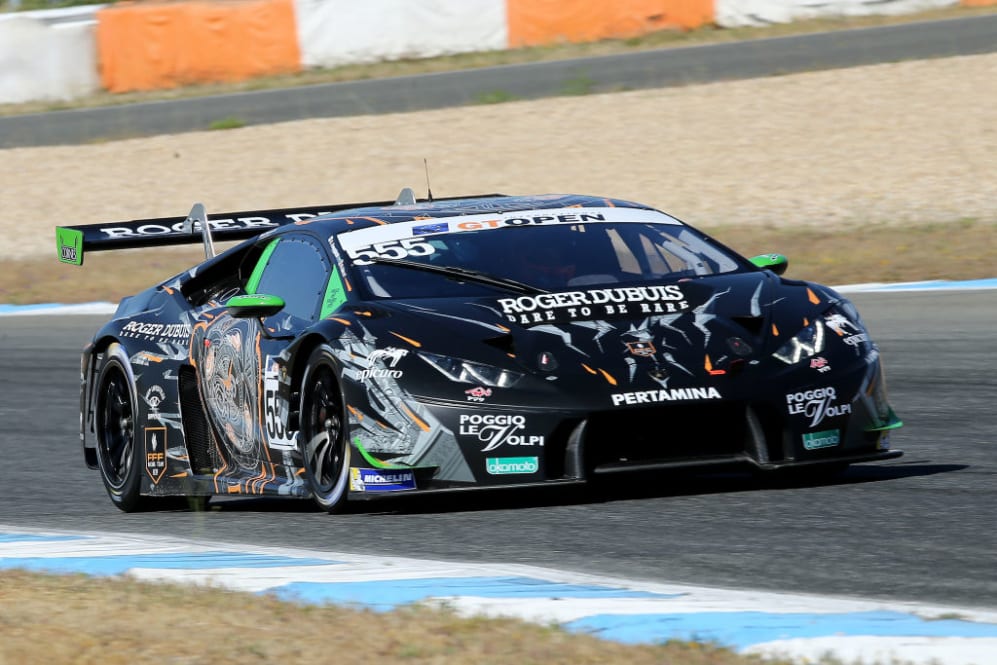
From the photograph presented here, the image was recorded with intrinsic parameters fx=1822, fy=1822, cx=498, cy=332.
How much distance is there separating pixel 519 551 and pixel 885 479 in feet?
5.78

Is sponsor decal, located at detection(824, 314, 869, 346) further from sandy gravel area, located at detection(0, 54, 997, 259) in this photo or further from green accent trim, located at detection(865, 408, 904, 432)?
sandy gravel area, located at detection(0, 54, 997, 259)

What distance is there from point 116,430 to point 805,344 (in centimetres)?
349

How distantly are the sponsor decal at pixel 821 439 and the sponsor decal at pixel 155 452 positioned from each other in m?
2.96

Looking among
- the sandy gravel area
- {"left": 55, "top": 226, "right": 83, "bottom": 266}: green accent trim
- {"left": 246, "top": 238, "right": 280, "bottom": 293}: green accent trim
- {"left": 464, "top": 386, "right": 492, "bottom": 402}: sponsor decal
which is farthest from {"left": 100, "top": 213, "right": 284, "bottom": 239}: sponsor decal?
the sandy gravel area

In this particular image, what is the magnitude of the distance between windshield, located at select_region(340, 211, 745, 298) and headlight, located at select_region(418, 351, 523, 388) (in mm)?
504

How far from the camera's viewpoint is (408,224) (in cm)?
727

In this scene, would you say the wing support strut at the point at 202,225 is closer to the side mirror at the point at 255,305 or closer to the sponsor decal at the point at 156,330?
the sponsor decal at the point at 156,330

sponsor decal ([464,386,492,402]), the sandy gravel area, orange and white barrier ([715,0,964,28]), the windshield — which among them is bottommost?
sponsor decal ([464,386,492,402])

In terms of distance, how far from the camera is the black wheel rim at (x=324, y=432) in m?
6.49

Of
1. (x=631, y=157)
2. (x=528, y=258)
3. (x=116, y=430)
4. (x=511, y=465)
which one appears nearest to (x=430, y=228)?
(x=528, y=258)

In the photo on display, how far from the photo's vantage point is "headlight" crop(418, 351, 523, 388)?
6168 mm

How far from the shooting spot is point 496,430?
6137mm

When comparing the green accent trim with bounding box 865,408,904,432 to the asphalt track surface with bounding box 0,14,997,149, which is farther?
the asphalt track surface with bounding box 0,14,997,149

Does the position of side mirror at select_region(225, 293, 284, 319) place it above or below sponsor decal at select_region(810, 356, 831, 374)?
above
